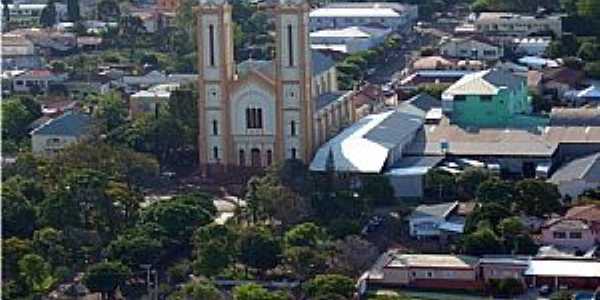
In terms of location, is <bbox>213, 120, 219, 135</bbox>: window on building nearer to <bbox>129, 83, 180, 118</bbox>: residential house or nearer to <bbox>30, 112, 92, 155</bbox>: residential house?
<bbox>30, 112, 92, 155</bbox>: residential house

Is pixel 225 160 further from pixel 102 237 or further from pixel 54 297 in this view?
pixel 54 297

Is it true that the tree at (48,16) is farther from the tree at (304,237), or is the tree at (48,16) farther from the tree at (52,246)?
the tree at (304,237)

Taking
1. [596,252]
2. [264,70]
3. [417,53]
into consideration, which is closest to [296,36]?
[264,70]

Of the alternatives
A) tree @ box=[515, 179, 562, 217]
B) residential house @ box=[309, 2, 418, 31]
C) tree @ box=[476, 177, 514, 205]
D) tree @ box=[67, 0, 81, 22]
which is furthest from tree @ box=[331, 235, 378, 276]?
tree @ box=[67, 0, 81, 22]

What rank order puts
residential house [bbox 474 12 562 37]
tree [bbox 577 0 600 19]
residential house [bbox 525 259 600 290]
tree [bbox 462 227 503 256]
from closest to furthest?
1. residential house [bbox 525 259 600 290]
2. tree [bbox 462 227 503 256]
3. tree [bbox 577 0 600 19]
4. residential house [bbox 474 12 562 37]

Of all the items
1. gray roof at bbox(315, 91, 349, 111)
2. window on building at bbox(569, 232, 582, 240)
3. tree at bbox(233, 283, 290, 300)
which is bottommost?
A: window on building at bbox(569, 232, 582, 240)

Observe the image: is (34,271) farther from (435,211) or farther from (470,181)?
(470,181)
